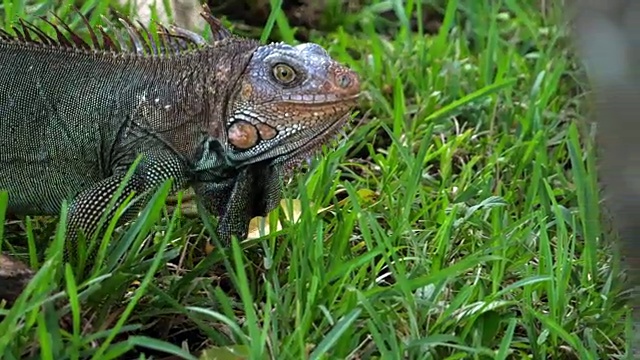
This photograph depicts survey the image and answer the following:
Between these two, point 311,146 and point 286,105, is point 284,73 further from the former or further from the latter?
point 311,146

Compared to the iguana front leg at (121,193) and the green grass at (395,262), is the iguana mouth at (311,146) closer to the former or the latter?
the green grass at (395,262)

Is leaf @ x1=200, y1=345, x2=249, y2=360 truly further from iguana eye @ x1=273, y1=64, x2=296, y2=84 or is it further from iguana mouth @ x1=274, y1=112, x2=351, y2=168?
iguana eye @ x1=273, y1=64, x2=296, y2=84

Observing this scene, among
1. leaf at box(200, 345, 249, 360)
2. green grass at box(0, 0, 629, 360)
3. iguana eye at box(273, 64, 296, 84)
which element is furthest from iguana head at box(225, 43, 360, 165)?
leaf at box(200, 345, 249, 360)

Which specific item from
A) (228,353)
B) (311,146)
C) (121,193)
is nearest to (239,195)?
(311,146)

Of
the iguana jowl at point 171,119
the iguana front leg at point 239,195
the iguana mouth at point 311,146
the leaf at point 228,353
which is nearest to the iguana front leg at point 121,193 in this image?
the iguana jowl at point 171,119

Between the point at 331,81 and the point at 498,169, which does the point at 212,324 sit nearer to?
the point at 331,81

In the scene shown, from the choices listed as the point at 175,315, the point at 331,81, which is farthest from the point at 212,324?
the point at 331,81

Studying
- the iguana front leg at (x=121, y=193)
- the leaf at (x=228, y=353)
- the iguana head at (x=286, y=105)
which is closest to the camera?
the leaf at (x=228, y=353)
